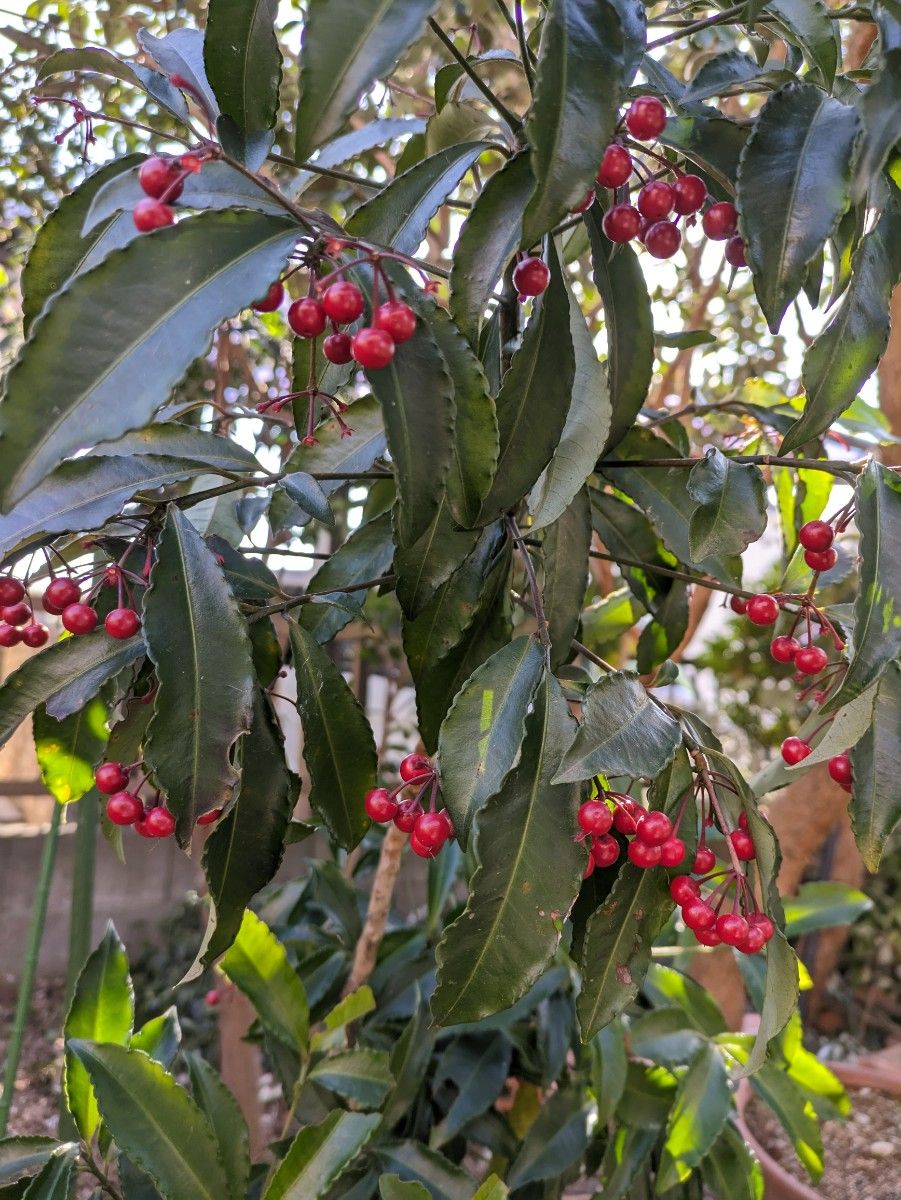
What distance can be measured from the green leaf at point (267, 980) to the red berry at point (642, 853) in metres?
0.57

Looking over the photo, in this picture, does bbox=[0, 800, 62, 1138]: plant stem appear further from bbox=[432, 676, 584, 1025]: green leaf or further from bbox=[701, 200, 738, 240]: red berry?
bbox=[701, 200, 738, 240]: red berry

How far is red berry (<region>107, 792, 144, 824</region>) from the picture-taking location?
26.9 inches

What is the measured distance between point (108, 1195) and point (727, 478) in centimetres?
84

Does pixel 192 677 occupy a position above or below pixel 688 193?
below

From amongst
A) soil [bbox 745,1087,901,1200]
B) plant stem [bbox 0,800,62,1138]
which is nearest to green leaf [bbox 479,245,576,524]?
plant stem [bbox 0,800,62,1138]

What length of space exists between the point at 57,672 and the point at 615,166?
19.4 inches

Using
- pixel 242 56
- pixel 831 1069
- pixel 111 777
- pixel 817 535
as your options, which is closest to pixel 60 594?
pixel 111 777

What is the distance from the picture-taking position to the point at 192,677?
58 centimetres

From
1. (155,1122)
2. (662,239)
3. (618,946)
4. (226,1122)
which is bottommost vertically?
(226,1122)

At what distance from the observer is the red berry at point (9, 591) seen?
66 cm

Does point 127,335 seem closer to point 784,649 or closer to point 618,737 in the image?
point 618,737

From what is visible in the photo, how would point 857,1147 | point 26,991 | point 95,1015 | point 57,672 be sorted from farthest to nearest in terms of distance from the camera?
point 857,1147
point 26,991
point 95,1015
point 57,672

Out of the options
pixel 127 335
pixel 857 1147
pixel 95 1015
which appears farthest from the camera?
pixel 857 1147

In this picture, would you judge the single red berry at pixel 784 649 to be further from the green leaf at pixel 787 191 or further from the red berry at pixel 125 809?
the red berry at pixel 125 809
